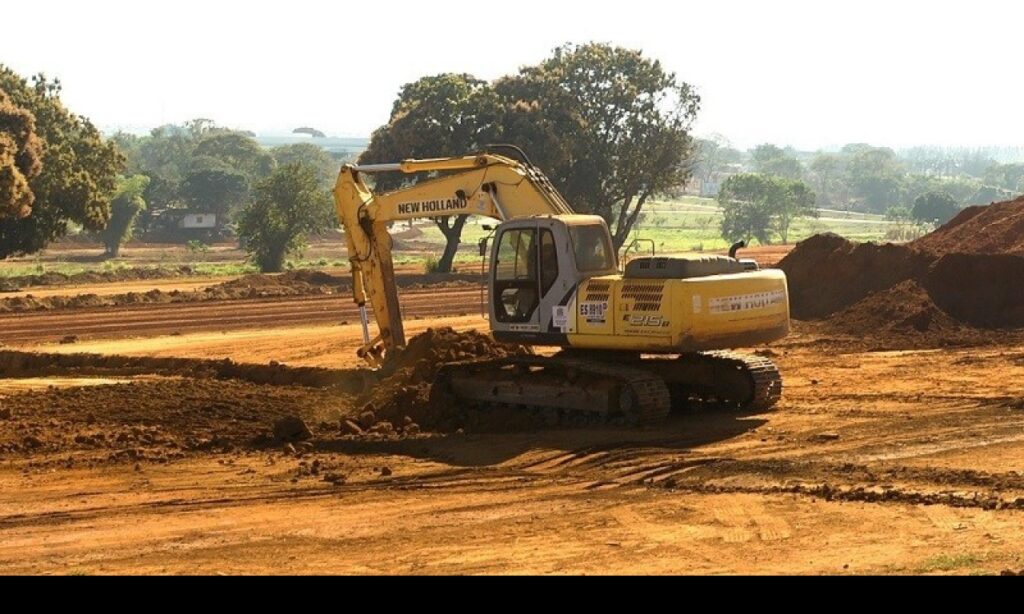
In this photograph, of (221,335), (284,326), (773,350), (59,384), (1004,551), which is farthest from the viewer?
(284,326)

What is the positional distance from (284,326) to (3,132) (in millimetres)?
10421

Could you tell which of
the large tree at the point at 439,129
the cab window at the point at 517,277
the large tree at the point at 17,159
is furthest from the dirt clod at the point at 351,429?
the large tree at the point at 439,129

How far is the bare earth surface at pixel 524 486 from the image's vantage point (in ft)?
36.9

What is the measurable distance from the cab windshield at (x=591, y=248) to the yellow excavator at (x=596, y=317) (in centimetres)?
2

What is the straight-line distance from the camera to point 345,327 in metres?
33.8

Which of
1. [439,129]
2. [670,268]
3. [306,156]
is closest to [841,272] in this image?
[670,268]

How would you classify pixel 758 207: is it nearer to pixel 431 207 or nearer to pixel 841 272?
pixel 841 272

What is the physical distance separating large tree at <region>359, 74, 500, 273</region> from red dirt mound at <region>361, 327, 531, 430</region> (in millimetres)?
32717

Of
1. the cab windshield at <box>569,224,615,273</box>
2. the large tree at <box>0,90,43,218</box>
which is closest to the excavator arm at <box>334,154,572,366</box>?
the cab windshield at <box>569,224,615,273</box>
